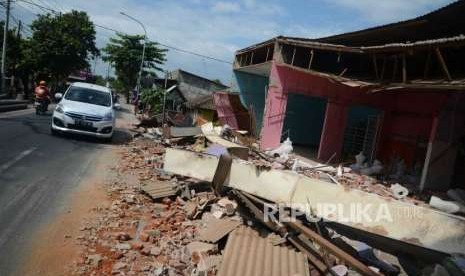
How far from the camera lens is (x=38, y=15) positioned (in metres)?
35.9

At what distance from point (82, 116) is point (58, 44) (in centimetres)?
2680

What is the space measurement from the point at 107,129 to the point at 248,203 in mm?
7460

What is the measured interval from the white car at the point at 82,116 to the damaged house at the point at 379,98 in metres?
6.68

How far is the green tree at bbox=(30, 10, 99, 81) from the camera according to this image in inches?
1358

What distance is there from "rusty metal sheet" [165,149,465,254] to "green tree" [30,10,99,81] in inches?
1276

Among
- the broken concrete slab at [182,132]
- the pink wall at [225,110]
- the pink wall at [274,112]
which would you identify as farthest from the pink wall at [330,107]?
the pink wall at [225,110]

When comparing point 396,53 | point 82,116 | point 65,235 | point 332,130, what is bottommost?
point 65,235

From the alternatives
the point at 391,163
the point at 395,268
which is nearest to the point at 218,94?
the point at 391,163

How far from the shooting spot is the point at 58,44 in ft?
116

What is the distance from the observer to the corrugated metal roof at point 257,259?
4836 mm

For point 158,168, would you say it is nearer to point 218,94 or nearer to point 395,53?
point 395,53

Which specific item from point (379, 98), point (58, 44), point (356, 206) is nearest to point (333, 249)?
point (356, 206)

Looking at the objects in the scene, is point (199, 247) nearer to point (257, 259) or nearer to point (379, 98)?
point (257, 259)

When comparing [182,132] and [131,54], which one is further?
[131,54]
